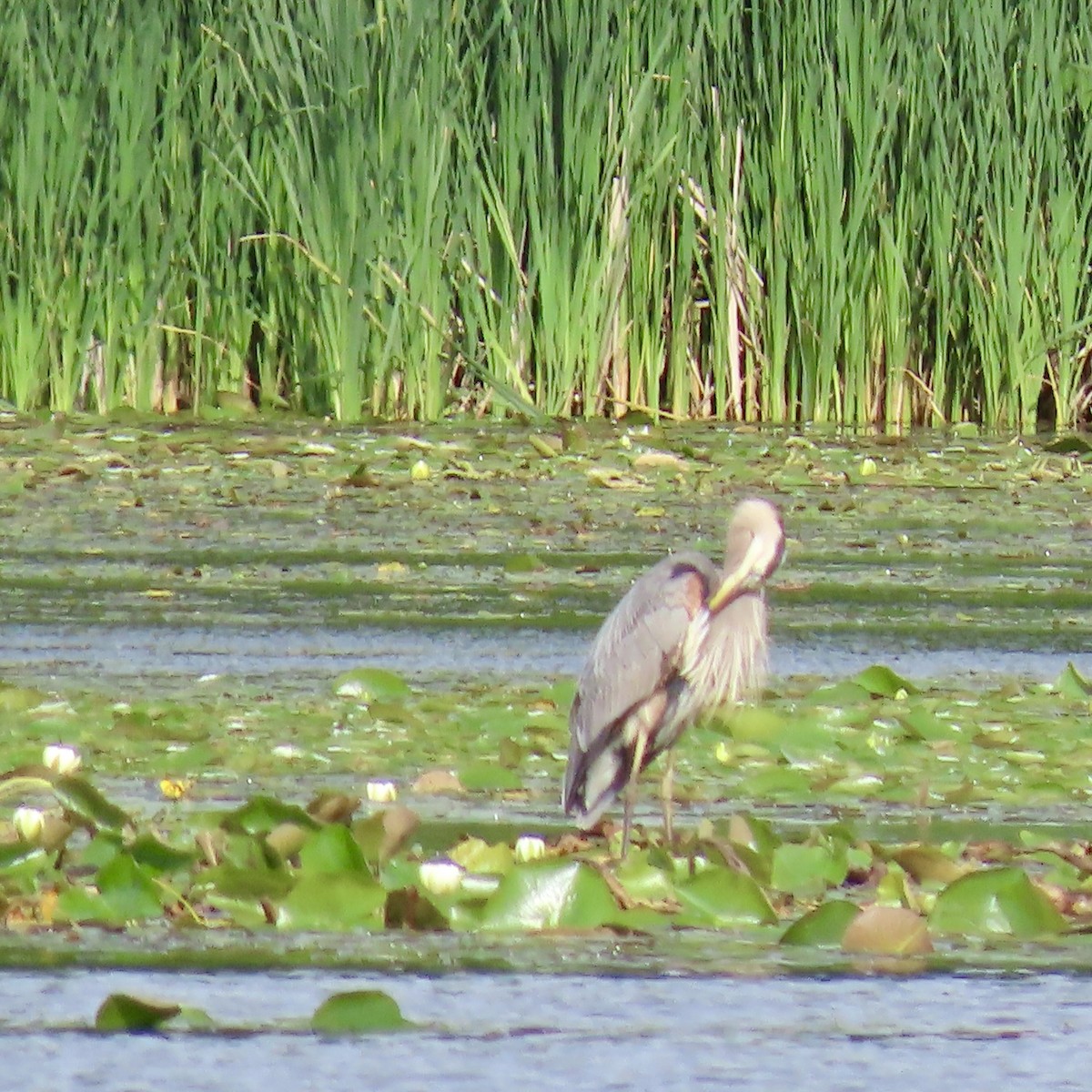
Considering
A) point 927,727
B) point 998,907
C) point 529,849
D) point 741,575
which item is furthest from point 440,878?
point 927,727

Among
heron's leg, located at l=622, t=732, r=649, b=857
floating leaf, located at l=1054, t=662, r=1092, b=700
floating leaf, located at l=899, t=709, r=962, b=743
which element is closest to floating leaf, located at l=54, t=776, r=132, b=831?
heron's leg, located at l=622, t=732, r=649, b=857

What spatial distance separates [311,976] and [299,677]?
2099mm

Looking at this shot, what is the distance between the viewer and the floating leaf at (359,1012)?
9.15 feet

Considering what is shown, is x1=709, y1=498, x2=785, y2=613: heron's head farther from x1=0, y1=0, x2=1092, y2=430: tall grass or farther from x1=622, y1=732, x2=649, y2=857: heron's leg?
x1=0, y1=0, x2=1092, y2=430: tall grass

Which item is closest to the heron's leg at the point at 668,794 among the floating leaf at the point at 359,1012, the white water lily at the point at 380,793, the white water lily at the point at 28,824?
the white water lily at the point at 380,793

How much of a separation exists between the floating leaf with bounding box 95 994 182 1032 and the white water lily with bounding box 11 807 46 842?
78cm

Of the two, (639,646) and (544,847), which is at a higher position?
(639,646)

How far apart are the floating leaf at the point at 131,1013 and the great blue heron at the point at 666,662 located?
4.30ft

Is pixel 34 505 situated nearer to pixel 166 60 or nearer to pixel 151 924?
pixel 166 60

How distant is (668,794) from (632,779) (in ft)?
0.28

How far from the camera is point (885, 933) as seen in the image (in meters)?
3.19

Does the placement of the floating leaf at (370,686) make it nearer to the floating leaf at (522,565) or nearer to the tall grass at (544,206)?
the floating leaf at (522,565)

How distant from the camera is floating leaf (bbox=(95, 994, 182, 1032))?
2.75 meters

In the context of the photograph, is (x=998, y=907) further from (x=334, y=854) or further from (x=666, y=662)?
(x=666, y=662)
